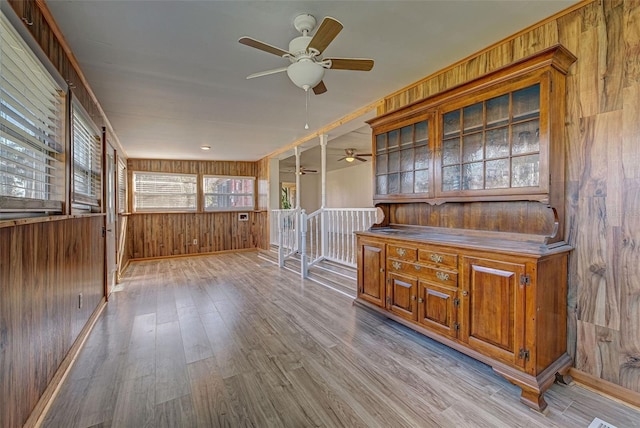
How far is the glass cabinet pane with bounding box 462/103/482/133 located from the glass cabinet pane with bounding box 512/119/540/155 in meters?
0.29

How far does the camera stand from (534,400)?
1.69 meters

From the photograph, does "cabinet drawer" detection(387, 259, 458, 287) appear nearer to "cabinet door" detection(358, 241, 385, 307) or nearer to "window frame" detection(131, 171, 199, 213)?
"cabinet door" detection(358, 241, 385, 307)

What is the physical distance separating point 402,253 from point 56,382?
2699 millimetres

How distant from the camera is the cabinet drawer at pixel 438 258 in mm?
2176

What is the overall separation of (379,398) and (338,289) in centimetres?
220

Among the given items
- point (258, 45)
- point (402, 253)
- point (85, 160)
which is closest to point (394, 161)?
point (402, 253)

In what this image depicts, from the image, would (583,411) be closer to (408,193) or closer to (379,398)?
(379,398)

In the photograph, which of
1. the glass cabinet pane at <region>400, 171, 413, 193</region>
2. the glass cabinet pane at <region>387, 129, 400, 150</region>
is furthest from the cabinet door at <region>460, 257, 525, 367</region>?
the glass cabinet pane at <region>387, 129, 400, 150</region>

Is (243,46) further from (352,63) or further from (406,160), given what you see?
(406,160)

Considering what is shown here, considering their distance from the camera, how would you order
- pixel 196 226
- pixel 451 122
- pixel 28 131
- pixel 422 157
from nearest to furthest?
pixel 28 131, pixel 451 122, pixel 422 157, pixel 196 226

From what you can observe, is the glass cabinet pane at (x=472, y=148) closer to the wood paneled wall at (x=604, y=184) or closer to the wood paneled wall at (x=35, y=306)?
the wood paneled wall at (x=604, y=184)

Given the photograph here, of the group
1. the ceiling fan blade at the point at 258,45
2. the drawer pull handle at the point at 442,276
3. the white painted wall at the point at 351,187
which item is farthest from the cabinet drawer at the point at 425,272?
the white painted wall at the point at 351,187

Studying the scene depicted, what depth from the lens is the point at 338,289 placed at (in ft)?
13.1

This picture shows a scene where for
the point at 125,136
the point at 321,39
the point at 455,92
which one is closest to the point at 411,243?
the point at 455,92
